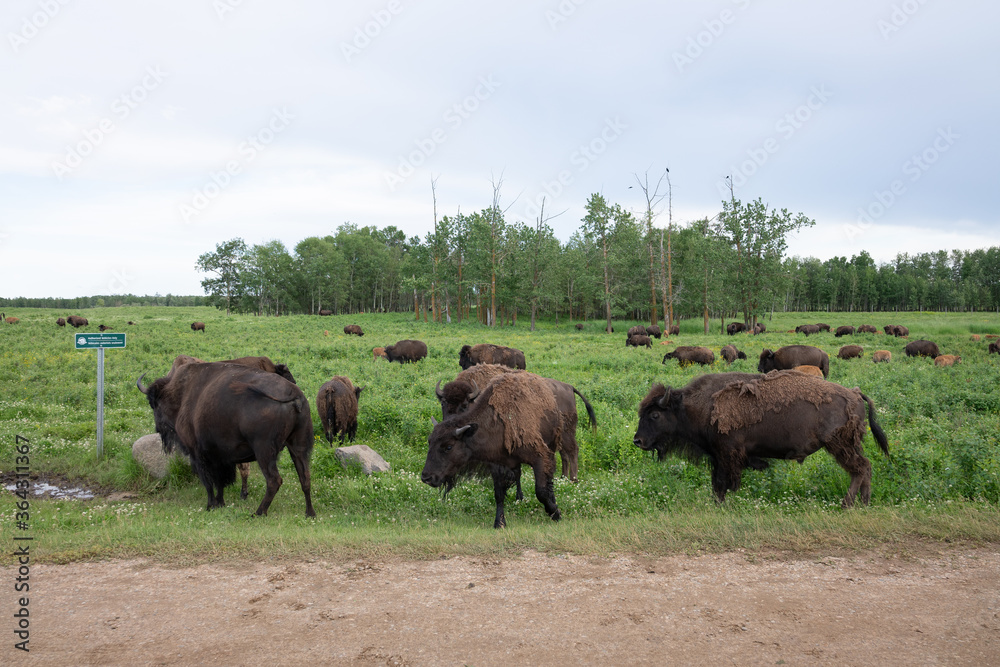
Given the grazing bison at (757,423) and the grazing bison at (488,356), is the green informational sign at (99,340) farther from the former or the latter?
the grazing bison at (488,356)

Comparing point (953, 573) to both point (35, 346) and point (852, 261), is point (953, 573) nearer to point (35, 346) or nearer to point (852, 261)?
point (35, 346)

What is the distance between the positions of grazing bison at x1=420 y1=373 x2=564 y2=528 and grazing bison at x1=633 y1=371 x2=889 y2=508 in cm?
183

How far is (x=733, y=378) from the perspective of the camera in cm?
811

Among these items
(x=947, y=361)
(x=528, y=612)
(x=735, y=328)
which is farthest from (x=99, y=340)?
(x=735, y=328)

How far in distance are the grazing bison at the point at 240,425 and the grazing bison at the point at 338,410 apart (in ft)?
10.5

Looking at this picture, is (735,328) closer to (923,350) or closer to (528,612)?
(923,350)

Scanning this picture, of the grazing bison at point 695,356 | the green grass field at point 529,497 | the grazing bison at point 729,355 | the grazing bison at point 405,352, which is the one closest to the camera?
the green grass field at point 529,497

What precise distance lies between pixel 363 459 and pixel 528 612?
Answer: 6025 millimetres

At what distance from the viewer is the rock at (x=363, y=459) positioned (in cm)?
982

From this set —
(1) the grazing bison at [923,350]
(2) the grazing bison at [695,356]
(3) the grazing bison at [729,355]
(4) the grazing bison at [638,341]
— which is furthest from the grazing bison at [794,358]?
(4) the grazing bison at [638,341]

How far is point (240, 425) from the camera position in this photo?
7.88 metres

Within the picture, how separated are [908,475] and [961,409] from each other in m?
5.99

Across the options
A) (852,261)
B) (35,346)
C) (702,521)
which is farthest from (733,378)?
(852,261)

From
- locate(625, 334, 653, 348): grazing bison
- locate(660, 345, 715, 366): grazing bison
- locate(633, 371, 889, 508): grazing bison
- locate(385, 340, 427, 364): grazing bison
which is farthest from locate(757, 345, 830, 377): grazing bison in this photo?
locate(385, 340, 427, 364): grazing bison
